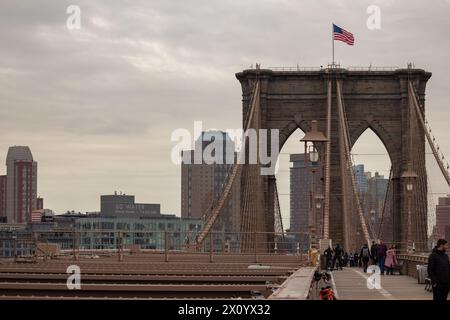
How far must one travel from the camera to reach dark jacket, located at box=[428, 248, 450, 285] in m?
19.5

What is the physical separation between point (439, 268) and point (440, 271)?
0.17ft

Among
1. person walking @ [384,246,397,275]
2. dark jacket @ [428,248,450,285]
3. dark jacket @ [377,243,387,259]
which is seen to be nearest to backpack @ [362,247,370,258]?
dark jacket @ [377,243,387,259]

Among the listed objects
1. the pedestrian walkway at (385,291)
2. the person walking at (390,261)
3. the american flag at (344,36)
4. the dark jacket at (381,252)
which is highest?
the american flag at (344,36)

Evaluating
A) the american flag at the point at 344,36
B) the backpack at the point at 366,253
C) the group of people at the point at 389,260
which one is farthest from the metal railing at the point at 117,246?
the american flag at the point at 344,36

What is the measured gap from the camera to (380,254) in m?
45.8

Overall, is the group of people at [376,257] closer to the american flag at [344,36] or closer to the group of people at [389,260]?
the group of people at [389,260]

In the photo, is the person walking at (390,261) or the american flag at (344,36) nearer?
the person walking at (390,261)

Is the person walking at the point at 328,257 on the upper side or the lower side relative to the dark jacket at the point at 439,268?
lower

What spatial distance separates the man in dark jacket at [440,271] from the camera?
766 inches

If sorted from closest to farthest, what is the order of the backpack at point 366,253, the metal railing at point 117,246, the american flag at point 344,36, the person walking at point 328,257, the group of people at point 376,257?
the metal railing at point 117,246 → the group of people at point 376,257 → the person walking at point 328,257 → the backpack at point 366,253 → the american flag at point 344,36

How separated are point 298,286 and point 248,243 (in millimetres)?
61670

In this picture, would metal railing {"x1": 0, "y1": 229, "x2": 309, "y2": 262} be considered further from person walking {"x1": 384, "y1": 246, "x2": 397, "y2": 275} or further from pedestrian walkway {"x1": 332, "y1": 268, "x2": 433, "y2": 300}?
pedestrian walkway {"x1": 332, "y1": 268, "x2": 433, "y2": 300}

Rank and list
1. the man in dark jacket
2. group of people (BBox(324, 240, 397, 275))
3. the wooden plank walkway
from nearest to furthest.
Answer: the wooden plank walkway → the man in dark jacket → group of people (BBox(324, 240, 397, 275))
